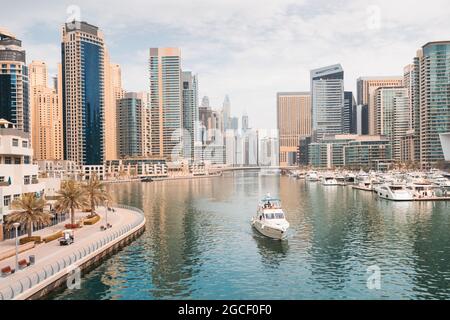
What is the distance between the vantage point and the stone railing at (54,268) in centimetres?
2363

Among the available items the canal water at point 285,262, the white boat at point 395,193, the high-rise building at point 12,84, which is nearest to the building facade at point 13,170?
the canal water at point 285,262

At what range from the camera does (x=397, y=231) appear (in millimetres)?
51875

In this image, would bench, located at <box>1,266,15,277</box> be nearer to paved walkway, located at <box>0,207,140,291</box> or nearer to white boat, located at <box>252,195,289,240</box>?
paved walkway, located at <box>0,207,140,291</box>

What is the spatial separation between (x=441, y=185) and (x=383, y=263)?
287 feet

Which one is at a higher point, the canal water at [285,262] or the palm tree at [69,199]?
the palm tree at [69,199]

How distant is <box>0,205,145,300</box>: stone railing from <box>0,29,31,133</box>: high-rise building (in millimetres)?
146842

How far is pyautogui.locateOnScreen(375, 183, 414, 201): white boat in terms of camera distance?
89.3 m

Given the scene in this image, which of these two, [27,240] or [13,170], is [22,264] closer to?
[27,240]

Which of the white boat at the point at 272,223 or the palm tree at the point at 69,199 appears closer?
the white boat at the point at 272,223

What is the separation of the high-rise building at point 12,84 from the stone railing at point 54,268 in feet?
482

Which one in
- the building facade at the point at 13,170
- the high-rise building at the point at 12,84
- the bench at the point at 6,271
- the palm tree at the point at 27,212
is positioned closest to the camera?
the bench at the point at 6,271

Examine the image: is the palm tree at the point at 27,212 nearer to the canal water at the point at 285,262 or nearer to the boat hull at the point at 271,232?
the canal water at the point at 285,262
